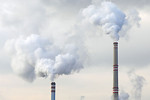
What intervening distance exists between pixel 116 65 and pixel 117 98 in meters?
6.69

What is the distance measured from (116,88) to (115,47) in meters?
8.23

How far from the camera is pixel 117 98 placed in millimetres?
100562

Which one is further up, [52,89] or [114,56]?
[114,56]

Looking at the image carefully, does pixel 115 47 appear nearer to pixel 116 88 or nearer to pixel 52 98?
pixel 116 88

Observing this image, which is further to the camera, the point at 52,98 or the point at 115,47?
the point at 115,47

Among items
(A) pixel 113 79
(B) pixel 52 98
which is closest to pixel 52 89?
(B) pixel 52 98

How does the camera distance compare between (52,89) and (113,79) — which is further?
(113,79)

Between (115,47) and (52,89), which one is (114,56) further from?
(52,89)

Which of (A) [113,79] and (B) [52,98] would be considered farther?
(A) [113,79]

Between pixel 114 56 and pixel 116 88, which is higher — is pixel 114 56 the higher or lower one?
the higher one

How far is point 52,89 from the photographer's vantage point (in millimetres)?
93812

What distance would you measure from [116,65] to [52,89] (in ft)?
48.0

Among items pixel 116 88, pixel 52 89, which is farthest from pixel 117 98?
pixel 52 89

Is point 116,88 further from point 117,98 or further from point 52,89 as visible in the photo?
point 52,89
